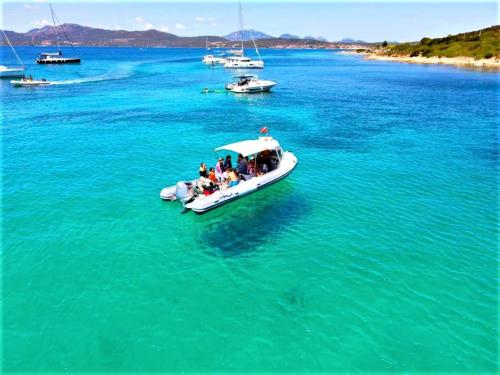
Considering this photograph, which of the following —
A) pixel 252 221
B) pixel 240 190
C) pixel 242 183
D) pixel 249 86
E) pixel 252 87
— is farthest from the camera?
pixel 252 87

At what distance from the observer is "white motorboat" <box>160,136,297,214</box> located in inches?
816

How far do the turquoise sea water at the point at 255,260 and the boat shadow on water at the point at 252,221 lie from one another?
0.12m

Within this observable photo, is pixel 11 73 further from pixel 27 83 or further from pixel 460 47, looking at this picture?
pixel 460 47

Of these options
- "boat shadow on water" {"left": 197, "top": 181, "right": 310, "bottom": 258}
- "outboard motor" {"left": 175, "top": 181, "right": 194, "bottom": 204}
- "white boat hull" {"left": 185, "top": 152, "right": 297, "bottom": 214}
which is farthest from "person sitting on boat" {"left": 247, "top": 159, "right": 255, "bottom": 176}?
"outboard motor" {"left": 175, "top": 181, "right": 194, "bottom": 204}

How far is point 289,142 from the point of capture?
36156 mm

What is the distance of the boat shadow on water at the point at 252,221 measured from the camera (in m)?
18.2

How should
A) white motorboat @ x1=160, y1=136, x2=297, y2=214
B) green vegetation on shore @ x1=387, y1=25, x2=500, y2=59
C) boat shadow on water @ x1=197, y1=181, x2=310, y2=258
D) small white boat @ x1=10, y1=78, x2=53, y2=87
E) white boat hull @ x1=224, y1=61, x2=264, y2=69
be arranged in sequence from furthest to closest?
1. green vegetation on shore @ x1=387, y1=25, x2=500, y2=59
2. white boat hull @ x1=224, y1=61, x2=264, y2=69
3. small white boat @ x1=10, y1=78, x2=53, y2=87
4. white motorboat @ x1=160, y1=136, x2=297, y2=214
5. boat shadow on water @ x1=197, y1=181, x2=310, y2=258

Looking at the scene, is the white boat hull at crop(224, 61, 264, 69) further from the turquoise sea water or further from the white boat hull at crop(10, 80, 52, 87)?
the turquoise sea water

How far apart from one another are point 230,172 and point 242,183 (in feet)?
3.29

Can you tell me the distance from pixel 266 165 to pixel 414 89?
191ft

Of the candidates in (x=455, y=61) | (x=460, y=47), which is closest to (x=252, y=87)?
(x=455, y=61)

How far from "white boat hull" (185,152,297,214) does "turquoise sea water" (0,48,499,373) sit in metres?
0.86

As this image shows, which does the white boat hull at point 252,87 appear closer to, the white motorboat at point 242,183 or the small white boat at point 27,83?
the small white boat at point 27,83

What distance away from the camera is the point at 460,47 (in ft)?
421
